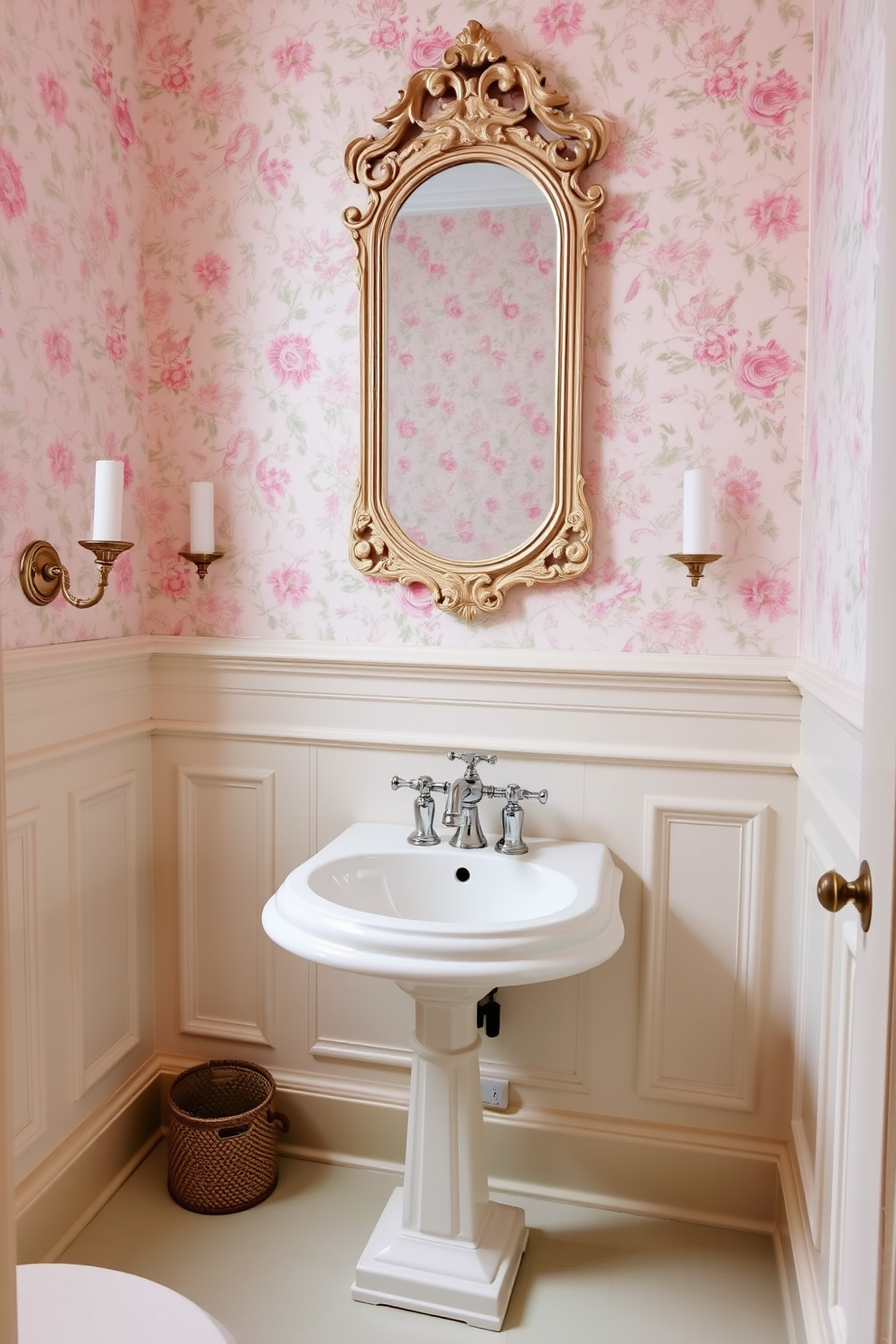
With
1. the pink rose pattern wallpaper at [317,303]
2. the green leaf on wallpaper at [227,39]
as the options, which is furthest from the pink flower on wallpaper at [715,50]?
the green leaf on wallpaper at [227,39]

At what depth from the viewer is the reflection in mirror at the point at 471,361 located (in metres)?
1.90

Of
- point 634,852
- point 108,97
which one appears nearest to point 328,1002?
point 634,852

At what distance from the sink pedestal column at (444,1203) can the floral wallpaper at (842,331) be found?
87cm

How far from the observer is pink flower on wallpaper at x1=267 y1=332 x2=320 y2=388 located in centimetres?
204

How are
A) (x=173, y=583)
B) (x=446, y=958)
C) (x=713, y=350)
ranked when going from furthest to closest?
(x=173, y=583) < (x=713, y=350) < (x=446, y=958)

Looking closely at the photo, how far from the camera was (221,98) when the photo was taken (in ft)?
6.70

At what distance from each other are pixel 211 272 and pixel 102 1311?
5.92 ft

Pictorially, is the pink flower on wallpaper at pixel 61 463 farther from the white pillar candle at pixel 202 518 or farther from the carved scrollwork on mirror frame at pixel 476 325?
the carved scrollwork on mirror frame at pixel 476 325

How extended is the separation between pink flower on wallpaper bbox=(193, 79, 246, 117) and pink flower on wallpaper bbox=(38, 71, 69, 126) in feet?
1.03

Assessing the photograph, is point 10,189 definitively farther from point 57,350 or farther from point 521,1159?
point 521,1159

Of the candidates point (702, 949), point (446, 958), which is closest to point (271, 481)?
point (446, 958)

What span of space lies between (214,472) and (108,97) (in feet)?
2.40

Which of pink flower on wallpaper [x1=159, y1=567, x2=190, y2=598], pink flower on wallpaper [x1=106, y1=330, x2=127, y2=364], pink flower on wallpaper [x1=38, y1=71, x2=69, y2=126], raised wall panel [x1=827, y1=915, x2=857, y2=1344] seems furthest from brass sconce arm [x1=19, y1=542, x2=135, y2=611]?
raised wall panel [x1=827, y1=915, x2=857, y2=1344]

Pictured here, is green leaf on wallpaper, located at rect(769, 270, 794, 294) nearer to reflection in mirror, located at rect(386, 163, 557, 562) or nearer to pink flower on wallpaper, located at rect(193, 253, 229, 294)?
reflection in mirror, located at rect(386, 163, 557, 562)
